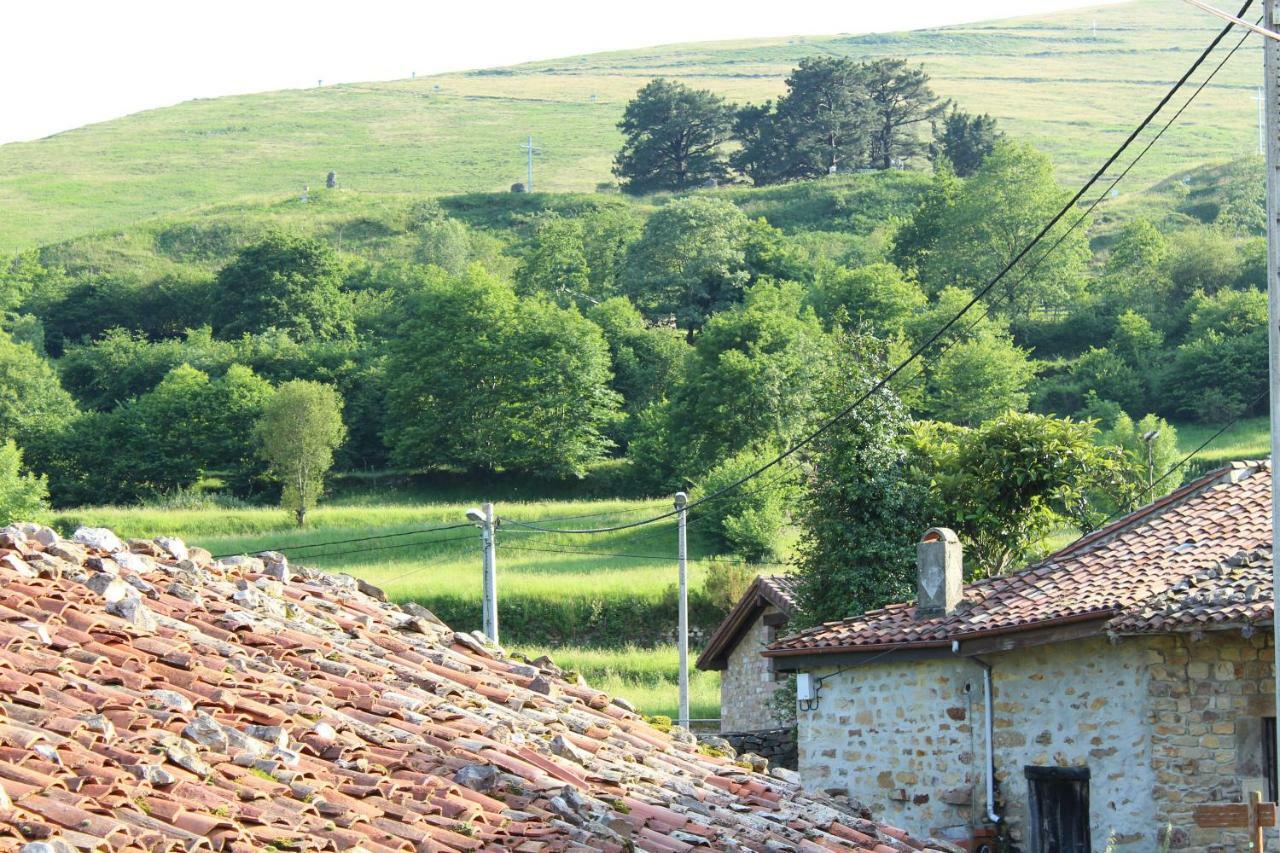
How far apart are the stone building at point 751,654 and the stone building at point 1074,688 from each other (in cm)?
952

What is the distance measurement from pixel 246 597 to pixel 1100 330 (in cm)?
7688

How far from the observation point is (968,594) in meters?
17.5

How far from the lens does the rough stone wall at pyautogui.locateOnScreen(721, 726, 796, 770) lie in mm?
23234

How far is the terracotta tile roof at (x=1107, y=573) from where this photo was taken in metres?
15.0

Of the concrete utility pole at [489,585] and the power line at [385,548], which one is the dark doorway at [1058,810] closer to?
the concrete utility pole at [489,585]

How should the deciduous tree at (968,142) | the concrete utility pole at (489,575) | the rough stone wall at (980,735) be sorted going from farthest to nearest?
the deciduous tree at (968,142) < the concrete utility pole at (489,575) < the rough stone wall at (980,735)

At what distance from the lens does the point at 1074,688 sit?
50.7ft

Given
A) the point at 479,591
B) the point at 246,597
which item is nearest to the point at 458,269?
the point at 479,591

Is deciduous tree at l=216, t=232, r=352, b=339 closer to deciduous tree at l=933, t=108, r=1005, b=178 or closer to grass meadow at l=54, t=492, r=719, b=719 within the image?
grass meadow at l=54, t=492, r=719, b=719

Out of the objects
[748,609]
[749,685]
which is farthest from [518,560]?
[748,609]

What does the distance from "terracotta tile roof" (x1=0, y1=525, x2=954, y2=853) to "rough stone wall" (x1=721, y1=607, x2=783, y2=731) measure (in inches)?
723

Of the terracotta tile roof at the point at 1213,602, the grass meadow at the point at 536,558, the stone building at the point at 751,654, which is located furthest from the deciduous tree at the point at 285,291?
the terracotta tile roof at the point at 1213,602

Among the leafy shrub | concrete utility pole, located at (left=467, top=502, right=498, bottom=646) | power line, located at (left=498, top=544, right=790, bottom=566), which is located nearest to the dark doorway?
concrete utility pole, located at (left=467, top=502, right=498, bottom=646)

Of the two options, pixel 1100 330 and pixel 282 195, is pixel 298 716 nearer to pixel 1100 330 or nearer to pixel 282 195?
pixel 1100 330
